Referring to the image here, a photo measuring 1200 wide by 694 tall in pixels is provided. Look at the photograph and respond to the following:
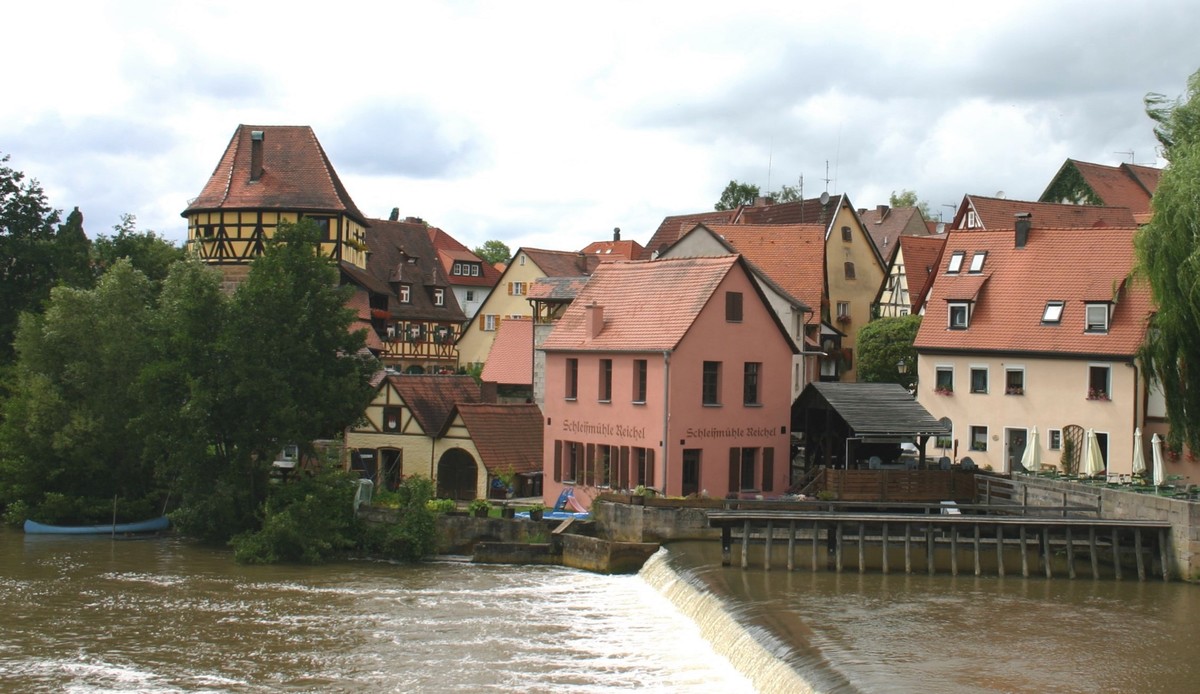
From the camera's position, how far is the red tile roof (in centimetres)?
6108

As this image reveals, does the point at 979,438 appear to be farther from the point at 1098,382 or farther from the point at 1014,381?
the point at 1098,382

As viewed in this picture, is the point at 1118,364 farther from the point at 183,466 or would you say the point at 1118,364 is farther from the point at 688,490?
the point at 183,466

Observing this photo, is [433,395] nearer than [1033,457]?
No

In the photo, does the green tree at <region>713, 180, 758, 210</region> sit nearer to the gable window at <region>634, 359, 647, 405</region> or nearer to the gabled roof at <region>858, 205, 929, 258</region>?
the gabled roof at <region>858, 205, 929, 258</region>

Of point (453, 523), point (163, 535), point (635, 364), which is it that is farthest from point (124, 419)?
point (635, 364)

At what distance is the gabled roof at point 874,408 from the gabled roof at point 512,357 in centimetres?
1652

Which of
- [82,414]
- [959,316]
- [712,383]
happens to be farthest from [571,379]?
[82,414]

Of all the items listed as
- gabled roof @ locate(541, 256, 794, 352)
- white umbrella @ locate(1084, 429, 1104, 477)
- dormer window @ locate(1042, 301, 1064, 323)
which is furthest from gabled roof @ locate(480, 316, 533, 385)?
white umbrella @ locate(1084, 429, 1104, 477)

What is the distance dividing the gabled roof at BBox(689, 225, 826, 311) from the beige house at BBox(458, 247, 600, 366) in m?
16.7

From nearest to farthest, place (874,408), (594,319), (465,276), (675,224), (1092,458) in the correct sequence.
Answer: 1. (1092,458)
2. (874,408)
3. (594,319)
4. (675,224)
5. (465,276)

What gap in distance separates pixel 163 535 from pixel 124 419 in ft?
13.5

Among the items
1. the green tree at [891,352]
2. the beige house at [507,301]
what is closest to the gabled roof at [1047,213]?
the green tree at [891,352]

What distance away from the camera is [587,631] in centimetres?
2788

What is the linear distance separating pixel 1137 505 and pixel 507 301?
166 ft
